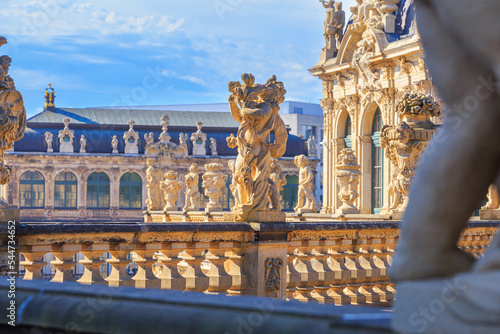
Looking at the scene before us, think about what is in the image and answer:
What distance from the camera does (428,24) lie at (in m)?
2.17

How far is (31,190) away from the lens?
222 ft

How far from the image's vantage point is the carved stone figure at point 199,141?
69.2 metres

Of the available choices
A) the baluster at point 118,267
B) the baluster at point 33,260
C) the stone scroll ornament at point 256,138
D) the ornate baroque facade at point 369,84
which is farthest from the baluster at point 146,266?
the ornate baroque facade at point 369,84

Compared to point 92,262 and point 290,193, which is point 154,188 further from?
point 290,193

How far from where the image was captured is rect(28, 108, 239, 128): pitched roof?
71438mm

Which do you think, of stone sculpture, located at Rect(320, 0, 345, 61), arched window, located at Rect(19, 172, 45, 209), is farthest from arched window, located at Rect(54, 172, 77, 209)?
stone sculpture, located at Rect(320, 0, 345, 61)

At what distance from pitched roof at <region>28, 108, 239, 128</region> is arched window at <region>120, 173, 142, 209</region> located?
5210 mm

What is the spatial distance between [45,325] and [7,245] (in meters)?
4.53

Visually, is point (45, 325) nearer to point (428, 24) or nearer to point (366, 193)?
point (428, 24)

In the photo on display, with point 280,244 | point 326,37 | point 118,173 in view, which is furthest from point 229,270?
point 118,173

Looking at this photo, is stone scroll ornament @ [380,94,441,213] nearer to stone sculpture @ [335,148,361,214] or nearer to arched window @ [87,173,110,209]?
stone sculpture @ [335,148,361,214]

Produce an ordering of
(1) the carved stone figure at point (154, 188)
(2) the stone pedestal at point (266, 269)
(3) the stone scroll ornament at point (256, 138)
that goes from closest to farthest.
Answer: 1. (2) the stone pedestal at point (266, 269)
2. (3) the stone scroll ornament at point (256, 138)
3. (1) the carved stone figure at point (154, 188)

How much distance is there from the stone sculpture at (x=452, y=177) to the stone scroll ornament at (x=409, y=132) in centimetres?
1138

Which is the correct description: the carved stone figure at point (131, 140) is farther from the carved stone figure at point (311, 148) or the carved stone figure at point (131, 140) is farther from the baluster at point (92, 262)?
the baluster at point (92, 262)
